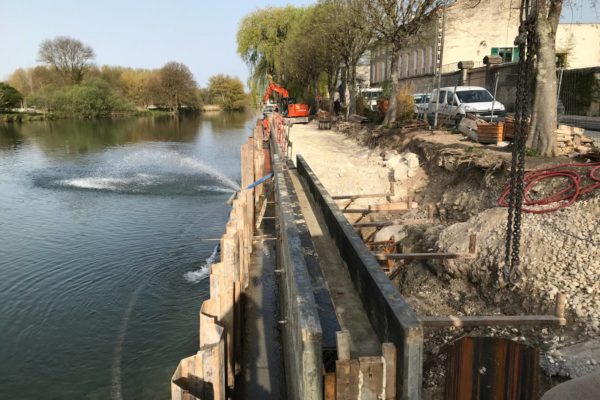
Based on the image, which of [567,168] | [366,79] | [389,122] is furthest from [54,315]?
[366,79]

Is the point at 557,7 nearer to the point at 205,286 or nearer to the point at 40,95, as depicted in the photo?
the point at 205,286

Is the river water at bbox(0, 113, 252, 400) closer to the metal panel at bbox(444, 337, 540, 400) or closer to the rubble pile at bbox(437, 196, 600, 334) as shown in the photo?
the metal panel at bbox(444, 337, 540, 400)

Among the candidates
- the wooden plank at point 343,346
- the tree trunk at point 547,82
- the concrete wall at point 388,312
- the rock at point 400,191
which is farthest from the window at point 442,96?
the wooden plank at point 343,346

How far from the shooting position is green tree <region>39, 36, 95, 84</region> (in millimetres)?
93188

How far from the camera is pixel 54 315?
32.5ft

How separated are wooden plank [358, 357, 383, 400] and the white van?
1795 centimetres

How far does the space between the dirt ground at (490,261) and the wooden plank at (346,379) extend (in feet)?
7.78

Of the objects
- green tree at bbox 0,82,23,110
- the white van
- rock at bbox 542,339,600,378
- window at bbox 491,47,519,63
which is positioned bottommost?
rock at bbox 542,339,600,378

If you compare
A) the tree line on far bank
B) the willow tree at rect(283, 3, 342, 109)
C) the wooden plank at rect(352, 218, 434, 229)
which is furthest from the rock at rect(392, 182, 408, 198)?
the tree line on far bank

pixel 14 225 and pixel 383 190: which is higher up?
pixel 383 190

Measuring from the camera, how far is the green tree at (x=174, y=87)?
105 m

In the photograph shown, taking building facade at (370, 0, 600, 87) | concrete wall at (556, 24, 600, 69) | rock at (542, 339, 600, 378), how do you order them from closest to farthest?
1. rock at (542, 339, 600, 378)
2. concrete wall at (556, 24, 600, 69)
3. building facade at (370, 0, 600, 87)

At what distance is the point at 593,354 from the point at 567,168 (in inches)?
210

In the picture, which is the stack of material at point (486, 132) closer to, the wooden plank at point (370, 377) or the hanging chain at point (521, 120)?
the hanging chain at point (521, 120)
